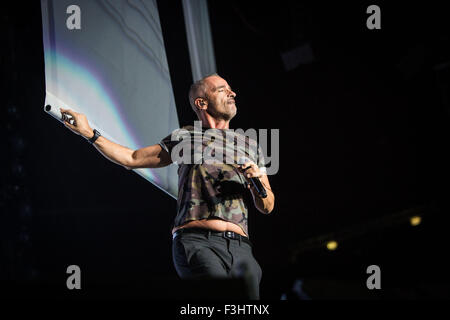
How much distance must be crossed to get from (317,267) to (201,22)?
1.88 meters

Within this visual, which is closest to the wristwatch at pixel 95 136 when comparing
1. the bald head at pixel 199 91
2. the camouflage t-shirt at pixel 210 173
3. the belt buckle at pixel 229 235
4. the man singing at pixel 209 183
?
the man singing at pixel 209 183

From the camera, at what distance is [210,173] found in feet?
6.40

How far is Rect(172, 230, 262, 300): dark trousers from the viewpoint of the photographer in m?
1.71

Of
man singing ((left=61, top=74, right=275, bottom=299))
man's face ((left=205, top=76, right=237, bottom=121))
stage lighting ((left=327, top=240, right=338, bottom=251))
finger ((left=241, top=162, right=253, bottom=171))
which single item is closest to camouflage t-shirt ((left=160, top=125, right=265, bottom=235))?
man singing ((left=61, top=74, right=275, bottom=299))

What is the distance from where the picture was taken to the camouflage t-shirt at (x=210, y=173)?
1.87 m

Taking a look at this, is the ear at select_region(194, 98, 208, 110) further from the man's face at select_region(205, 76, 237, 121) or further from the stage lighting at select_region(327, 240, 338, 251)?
the stage lighting at select_region(327, 240, 338, 251)

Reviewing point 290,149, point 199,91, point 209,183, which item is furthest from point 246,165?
point 290,149

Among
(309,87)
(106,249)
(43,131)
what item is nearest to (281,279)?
(106,249)

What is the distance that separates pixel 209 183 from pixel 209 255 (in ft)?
1.09

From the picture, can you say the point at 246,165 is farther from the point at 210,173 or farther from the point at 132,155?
the point at 132,155

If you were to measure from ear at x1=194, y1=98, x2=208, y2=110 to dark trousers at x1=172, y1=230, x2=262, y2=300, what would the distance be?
73 cm

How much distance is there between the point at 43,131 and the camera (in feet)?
9.57

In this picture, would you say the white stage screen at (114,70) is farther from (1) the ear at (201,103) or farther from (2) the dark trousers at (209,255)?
(2) the dark trousers at (209,255)
